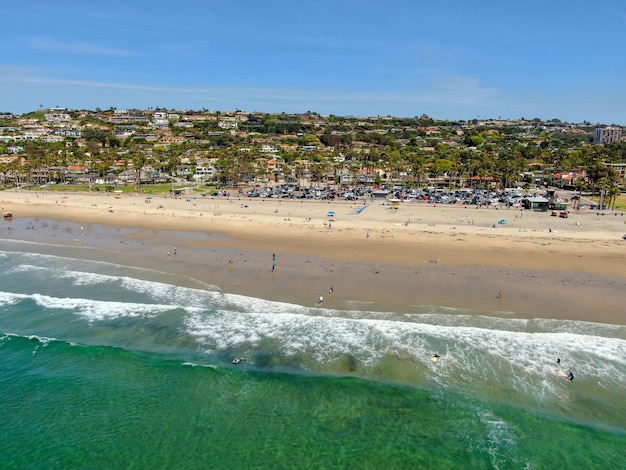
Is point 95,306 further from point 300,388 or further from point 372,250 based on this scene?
point 372,250

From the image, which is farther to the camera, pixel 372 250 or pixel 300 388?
pixel 372 250

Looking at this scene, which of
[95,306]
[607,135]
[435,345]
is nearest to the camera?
[435,345]

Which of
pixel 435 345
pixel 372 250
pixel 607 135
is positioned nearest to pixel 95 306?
pixel 435 345

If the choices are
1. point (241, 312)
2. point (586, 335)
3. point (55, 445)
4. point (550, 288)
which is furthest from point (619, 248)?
point (55, 445)

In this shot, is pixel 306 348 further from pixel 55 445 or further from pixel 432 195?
pixel 432 195

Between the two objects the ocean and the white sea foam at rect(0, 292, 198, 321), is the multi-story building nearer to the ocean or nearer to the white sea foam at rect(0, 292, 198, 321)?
the ocean

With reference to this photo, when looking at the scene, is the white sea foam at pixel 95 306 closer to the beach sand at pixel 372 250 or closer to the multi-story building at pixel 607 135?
the beach sand at pixel 372 250
